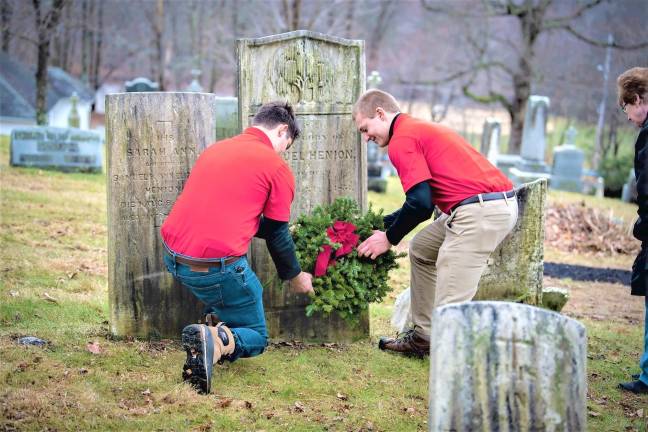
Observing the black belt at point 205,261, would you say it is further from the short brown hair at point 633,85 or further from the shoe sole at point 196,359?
the short brown hair at point 633,85

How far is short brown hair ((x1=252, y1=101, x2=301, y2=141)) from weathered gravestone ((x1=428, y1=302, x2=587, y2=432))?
2.07 m

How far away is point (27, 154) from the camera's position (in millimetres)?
15758

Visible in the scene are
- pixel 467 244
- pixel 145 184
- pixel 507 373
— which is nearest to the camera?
pixel 507 373

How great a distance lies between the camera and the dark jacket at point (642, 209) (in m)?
5.21

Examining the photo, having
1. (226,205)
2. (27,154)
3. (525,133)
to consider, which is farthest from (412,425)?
(525,133)

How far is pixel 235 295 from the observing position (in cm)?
480

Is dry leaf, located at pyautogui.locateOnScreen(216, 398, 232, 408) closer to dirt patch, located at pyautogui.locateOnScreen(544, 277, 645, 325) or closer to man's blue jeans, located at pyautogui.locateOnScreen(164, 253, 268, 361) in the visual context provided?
man's blue jeans, located at pyautogui.locateOnScreen(164, 253, 268, 361)

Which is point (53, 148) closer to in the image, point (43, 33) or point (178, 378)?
point (43, 33)

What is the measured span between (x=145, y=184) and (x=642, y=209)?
12.6 ft

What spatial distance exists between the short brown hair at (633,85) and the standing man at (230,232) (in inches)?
100

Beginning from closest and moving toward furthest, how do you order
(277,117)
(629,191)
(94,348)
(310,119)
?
(277,117)
(94,348)
(310,119)
(629,191)

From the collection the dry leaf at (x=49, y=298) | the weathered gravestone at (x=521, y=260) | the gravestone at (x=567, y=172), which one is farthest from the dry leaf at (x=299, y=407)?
the gravestone at (x=567, y=172)

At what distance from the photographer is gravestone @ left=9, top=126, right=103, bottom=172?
1564 cm

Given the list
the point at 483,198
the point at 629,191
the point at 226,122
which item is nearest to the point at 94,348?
the point at 483,198
